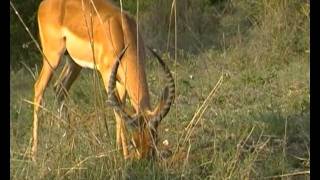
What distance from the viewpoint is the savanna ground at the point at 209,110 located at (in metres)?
4.79

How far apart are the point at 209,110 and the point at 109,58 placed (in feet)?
3.56

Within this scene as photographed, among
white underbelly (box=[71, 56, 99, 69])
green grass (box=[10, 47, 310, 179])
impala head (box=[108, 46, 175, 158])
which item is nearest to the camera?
green grass (box=[10, 47, 310, 179])

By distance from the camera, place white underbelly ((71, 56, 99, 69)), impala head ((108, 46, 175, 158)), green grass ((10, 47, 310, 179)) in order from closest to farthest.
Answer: green grass ((10, 47, 310, 179)) → impala head ((108, 46, 175, 158)) → white underbelly ((71, 56, 99, 69))

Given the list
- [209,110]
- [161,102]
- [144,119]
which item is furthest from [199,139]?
[209,110]

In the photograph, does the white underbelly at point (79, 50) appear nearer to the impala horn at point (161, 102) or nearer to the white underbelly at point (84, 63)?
the white underbelly at point (84, 63)

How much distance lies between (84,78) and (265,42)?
286 centimetres

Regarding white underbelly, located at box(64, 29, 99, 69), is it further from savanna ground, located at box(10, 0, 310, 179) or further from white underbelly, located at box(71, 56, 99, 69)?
savanna ground, located at box(10, 0, 310, 179)

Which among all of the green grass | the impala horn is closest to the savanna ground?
the green grass

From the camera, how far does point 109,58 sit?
6.53 metres

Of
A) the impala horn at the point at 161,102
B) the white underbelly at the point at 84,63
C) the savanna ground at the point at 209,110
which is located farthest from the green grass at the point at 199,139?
the white underbelly at the point at 84,63

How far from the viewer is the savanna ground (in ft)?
15.7

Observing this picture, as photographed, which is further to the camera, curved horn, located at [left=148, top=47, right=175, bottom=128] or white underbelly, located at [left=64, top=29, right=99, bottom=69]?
white underbelly, located at [left=64, top=29, right=99, bottom=69]

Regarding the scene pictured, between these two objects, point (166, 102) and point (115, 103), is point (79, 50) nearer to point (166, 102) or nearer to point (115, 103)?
point (115, 103)
